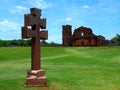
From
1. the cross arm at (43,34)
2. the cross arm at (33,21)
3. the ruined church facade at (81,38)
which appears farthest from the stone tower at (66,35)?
the cross arm at (33,21)

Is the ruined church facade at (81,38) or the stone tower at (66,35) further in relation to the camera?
the stone tower at (66,35)

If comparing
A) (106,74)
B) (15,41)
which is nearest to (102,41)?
(15,41)

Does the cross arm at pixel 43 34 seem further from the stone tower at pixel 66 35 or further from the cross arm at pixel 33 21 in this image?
the stone tower at pixel 66 35

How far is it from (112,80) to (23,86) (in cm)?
426

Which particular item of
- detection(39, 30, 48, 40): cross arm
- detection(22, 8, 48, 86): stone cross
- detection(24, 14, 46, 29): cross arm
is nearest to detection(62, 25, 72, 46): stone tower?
detection(39, 30, 48, 40): cross arm

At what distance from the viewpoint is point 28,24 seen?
13336 millimetres

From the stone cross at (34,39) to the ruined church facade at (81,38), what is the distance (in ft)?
309

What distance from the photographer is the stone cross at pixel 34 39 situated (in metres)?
13.3

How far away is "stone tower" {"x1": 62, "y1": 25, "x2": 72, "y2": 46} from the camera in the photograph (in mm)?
113375

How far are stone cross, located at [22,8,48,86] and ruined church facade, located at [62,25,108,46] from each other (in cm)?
9409

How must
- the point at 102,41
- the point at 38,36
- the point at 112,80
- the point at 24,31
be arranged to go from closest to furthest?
the point at 24,31 < the point at 38,36 < the point at 112,80 < the point at 102,41

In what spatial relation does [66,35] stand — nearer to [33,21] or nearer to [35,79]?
[33,21]

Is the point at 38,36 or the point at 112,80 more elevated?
the point at 38,36

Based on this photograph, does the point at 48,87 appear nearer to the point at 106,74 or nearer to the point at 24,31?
the point at 24,31
